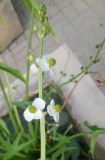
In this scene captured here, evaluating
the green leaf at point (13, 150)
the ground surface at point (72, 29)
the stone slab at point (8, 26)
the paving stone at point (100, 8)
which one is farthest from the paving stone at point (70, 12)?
the green leaf at point (13, 150)

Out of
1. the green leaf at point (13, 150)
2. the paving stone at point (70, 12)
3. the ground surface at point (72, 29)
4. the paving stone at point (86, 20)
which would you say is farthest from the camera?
the paving stone at point (70, 12)

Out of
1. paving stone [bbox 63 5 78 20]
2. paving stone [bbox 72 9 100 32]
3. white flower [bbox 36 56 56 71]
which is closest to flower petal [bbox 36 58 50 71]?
white flower [bbox 36 56 56 71]

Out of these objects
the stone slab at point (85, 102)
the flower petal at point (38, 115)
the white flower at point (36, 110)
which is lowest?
the flower petal at point (38, 115)

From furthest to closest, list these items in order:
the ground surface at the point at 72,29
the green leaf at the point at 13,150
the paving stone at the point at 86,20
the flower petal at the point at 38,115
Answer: the paving stone at the point at 86,20
the ground surface at the point at 72,29
the green leaf at the point at 13,150
the flower petal at the point at 38,115

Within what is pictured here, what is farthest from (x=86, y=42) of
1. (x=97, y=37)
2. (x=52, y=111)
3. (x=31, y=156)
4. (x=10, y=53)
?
(x=52, y=111)

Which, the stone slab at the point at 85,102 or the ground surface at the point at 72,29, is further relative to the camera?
the ground surface at the point at 72,29

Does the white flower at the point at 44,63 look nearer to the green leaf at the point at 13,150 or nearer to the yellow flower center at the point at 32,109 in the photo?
the yellow flower center at the point at 32,109

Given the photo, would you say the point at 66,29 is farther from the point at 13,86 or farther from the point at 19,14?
the point at 13,86
